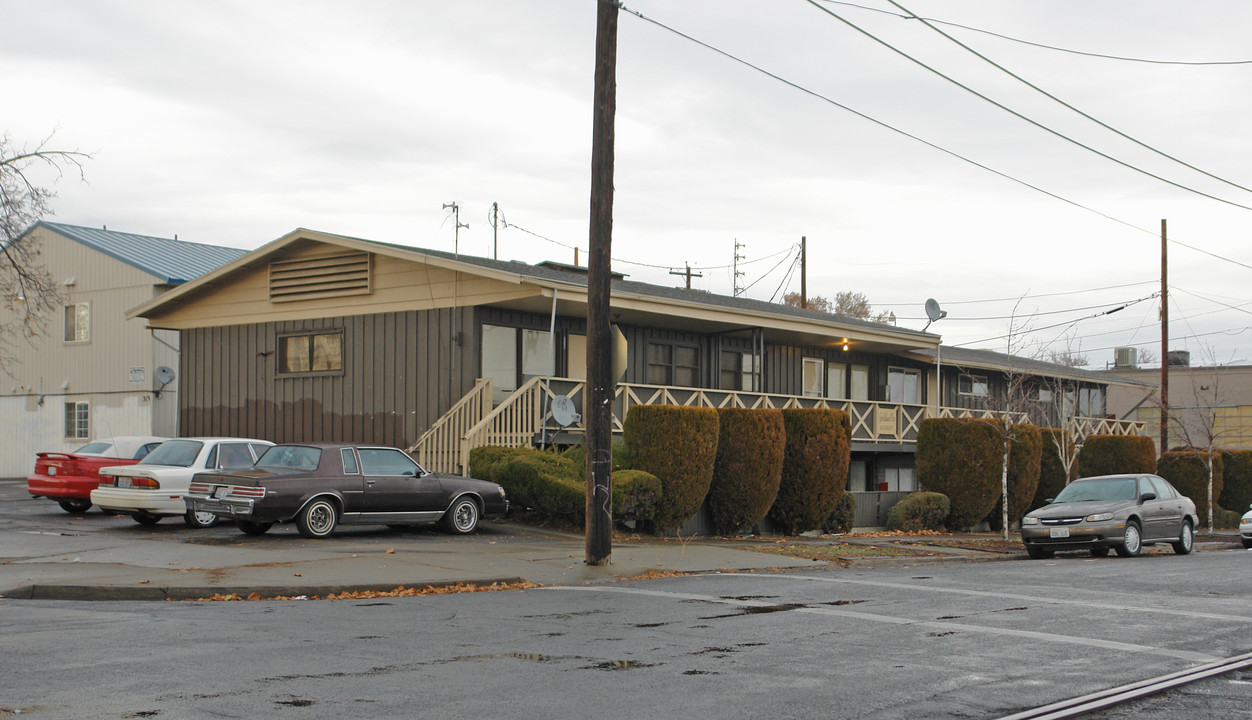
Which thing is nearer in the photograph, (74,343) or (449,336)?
(449,336)

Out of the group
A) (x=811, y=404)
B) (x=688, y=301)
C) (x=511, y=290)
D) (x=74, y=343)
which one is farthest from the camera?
(x=74, y=343)

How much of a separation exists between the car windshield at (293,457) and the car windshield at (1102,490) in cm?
1315

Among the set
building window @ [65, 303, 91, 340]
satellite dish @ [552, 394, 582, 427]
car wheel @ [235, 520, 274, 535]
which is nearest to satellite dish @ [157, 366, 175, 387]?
building window @ [65, 303, 91, 340]

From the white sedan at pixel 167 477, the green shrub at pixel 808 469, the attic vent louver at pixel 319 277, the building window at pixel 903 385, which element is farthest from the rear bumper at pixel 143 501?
the building window at pixel 903 385

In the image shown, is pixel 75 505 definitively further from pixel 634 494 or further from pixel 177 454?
pixel 634 494

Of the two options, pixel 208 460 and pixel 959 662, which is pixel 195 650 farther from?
pixel 208 460

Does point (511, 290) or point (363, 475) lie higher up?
point (511, 290)

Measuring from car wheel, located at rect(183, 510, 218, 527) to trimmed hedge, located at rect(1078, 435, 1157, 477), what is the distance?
26.3 metres

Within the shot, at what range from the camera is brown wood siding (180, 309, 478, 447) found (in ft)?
79.0

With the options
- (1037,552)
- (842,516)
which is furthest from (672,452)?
(1037,552)

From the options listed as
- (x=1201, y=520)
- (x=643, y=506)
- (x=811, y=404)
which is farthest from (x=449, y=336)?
(x=1201, y=520)

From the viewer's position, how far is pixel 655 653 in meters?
8.40

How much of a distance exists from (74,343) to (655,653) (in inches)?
1283

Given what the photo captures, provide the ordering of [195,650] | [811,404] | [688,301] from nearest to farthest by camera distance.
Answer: [195,650]
[688,301]
[811,404]
